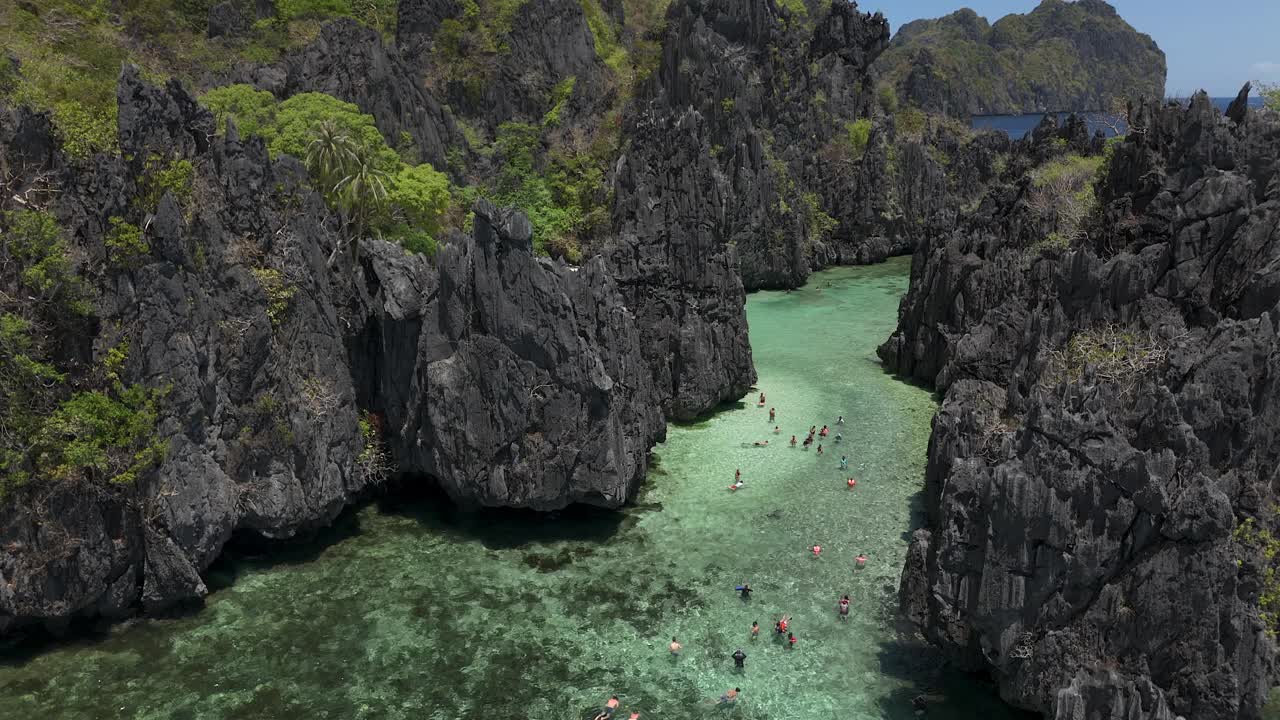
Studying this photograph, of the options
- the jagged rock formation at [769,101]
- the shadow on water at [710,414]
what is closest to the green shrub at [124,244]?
the shadow on water at [710,414]

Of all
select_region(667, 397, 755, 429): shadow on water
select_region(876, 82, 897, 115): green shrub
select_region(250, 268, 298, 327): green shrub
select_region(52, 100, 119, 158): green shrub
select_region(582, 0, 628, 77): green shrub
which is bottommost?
select_region(667, 397, 755, 429): shadow on water

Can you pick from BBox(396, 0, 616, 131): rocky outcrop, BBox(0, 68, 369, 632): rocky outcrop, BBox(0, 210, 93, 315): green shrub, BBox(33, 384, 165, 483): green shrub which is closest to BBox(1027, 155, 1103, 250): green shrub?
BBox(0, 68, 369, 632): rocky outcrop

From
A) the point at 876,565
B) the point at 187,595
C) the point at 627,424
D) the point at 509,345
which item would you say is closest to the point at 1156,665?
the point at 876,565

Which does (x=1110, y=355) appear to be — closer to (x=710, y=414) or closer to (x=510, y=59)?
(x=710, y=414)

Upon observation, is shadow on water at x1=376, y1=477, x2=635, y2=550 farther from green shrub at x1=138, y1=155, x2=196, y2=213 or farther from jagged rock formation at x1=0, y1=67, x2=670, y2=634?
green shrub at x1=138, y1=155, x2=196, y2=213

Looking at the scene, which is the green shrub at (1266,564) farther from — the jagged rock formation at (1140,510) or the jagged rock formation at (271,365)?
the jagged rock formation at (271,365)

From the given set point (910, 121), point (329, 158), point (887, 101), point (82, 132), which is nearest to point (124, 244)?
point (82, 132)
